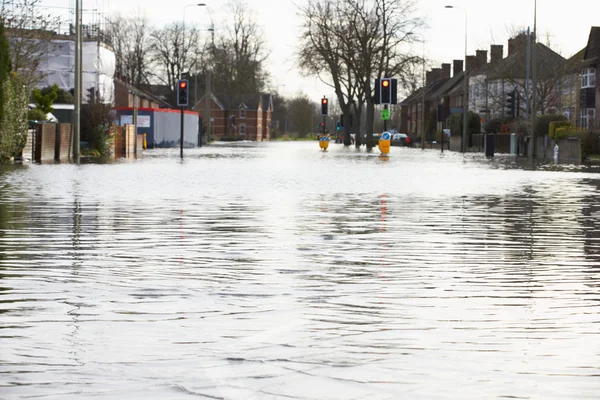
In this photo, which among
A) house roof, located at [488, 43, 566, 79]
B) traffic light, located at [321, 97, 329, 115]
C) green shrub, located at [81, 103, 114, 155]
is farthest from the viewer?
traffic light, located at [321, 97, 329, 115]

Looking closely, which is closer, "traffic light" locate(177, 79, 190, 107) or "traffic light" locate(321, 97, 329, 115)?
"traffic light" locate(177, 79, 190, 107)

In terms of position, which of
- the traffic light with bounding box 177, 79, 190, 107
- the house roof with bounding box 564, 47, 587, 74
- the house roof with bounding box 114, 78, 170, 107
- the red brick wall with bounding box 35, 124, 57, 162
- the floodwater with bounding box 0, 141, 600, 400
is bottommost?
the floodwater with bounding box 0, 141, 600, 400

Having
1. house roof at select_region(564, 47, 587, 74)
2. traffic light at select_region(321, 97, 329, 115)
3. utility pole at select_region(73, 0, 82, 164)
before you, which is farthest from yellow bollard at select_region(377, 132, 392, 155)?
utility pole at select_region(73, 0, 82, 164)

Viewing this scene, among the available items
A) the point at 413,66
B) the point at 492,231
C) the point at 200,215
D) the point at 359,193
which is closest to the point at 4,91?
the point at 359,193

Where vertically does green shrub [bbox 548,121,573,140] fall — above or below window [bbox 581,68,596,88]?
below

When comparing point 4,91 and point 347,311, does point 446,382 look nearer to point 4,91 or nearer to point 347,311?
point 347,311

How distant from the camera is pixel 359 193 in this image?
22.7 metres

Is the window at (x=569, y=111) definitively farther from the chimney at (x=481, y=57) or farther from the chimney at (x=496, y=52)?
the chimney at (x=496, y=52)

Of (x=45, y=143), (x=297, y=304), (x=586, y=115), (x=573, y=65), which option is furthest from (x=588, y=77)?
(x=297, y=304)

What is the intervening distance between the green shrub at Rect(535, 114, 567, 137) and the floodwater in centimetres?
4643

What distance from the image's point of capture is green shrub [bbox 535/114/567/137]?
62438 mm

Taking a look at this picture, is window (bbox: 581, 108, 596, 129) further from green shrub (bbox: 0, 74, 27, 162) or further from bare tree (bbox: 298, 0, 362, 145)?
green shrub (bbox: 0, 74, 27, 162)

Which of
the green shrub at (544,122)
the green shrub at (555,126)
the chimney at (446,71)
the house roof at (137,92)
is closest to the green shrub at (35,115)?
the green shrub at (555,126)

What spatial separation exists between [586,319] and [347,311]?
1551 mm
